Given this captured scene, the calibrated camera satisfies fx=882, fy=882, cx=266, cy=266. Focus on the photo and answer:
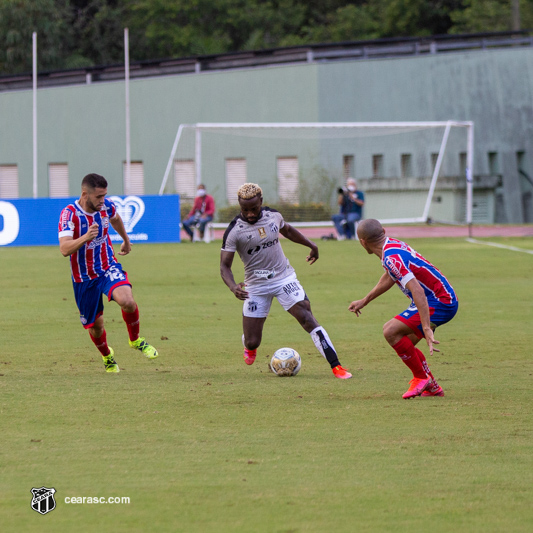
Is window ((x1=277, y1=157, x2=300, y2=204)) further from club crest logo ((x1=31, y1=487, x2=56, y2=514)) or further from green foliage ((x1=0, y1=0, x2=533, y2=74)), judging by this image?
club crest logo ((x1=31, y1=487, x2=56, y2=514))

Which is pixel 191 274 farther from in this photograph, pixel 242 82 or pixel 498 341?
pixel 242 82

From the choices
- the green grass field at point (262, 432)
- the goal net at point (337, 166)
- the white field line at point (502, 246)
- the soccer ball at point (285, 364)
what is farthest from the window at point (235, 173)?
the soccer ball at point (285, 364)

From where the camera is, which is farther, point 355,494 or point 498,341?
point 498,341

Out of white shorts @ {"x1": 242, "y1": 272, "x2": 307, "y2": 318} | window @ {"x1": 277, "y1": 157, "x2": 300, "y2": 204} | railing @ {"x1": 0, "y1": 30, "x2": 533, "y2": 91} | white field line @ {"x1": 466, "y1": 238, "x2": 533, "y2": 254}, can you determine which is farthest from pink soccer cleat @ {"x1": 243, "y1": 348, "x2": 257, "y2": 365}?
railing @ {"x1": 0, "y1": 30, "x2": 533, "y2": 91}

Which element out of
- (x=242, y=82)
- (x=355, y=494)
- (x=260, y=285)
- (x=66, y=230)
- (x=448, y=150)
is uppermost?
(x=242, y=82)

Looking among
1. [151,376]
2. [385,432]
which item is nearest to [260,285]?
[151,376]

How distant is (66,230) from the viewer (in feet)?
28.6

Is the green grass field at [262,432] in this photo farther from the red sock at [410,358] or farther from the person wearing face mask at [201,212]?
the person wearing face mask at [201,212]

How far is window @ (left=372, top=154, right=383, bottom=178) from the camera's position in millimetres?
38156

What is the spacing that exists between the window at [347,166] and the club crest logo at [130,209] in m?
13.2

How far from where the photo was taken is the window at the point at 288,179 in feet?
114

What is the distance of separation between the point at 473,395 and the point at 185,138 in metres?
32.9

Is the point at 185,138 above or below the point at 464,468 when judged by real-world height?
above

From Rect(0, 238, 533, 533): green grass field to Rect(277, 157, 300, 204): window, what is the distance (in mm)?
22167
